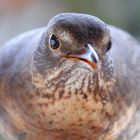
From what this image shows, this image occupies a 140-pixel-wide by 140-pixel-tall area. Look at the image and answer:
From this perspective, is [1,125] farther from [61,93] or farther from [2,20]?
[2,20]

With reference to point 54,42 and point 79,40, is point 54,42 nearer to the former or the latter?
point 54,42

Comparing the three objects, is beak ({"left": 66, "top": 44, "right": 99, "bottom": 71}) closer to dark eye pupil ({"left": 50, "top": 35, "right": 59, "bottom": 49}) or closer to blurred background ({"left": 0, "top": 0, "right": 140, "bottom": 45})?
dark eye pupil ({"left": 50, "top": 35, "right": 59, "bottom": 49})

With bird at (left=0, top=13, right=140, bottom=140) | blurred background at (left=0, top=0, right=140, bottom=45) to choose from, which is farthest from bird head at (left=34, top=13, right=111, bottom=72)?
blurred background at (left=0, top=0, right=140, bottom=45)

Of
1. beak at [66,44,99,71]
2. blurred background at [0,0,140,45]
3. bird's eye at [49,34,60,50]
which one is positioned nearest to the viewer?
beak at [66,44,99,71]

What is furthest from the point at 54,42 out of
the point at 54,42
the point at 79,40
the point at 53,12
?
the point at 53,12

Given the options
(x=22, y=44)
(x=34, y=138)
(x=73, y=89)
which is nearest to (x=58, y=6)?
(x=22, y=44)

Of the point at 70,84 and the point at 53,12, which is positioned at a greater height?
the point at 53,12
